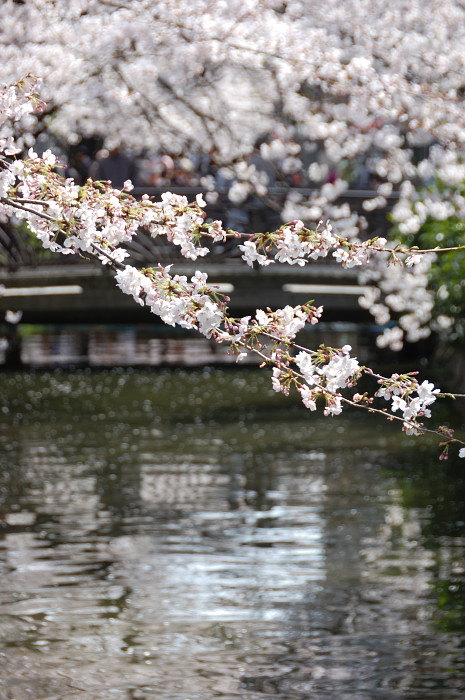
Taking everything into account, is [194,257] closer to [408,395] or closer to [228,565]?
[408,395]

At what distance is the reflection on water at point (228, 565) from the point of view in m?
7.25

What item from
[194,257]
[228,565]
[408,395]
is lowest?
[228,565]

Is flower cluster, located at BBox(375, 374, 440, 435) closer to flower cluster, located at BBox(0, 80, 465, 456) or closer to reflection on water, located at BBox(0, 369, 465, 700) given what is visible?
flower cluster, located at BBox(0, 80, 465, 456)

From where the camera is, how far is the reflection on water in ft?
23.8

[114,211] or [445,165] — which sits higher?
[445,165]

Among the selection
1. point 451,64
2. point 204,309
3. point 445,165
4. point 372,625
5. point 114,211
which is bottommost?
point 372,625

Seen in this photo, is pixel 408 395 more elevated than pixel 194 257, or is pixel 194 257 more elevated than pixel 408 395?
pixel 194 257

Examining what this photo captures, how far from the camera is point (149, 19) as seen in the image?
17344 mm

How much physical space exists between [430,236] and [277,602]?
40.8 ft

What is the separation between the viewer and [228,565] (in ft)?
30.9

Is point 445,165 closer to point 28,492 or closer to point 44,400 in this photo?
point 44,400

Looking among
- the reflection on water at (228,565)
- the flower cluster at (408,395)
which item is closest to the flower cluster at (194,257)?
the flower cluster at (408,395)

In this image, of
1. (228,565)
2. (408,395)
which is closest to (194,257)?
(408,395)

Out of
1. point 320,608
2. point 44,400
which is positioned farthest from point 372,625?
point 44,400
